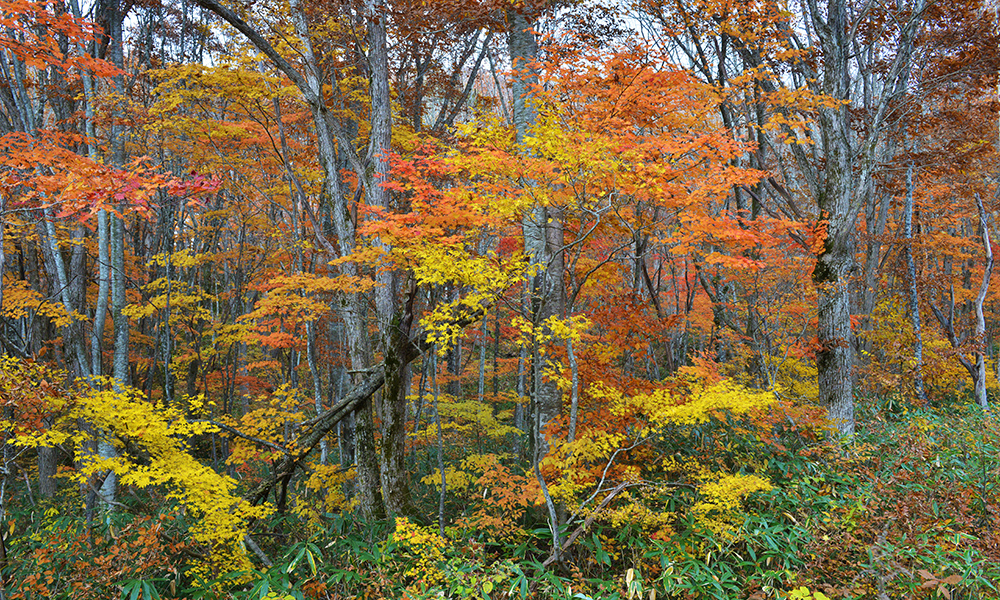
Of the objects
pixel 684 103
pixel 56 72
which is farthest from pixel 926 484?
pixel 56 72

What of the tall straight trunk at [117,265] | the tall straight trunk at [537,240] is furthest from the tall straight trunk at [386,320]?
the tall straight trunk at [117,265]

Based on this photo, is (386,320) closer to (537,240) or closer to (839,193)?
(537,240)

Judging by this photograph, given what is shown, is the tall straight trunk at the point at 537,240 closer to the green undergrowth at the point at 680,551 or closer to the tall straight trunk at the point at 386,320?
the green undergrowth at the point at 680,551

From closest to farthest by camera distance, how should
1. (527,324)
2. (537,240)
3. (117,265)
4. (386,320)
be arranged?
(527,324), (537,240), (386,320), (117,265)

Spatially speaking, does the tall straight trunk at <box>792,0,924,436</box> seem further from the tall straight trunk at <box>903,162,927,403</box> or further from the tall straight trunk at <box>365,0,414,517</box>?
the tall straight trunk at <box>365,0,414,517</box>

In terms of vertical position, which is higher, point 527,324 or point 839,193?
point 839,193

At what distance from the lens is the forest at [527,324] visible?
4500 millimetres

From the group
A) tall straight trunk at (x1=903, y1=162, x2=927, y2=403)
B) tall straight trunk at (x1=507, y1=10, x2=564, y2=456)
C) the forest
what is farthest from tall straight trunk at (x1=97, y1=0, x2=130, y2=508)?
tall straight trunk at (x1=903, y1=162, x2=927, y2=403)

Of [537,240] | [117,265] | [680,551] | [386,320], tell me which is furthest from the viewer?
[117,265]

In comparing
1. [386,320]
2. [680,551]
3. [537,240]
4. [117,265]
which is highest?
[537,240]

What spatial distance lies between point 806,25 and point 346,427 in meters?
10.8

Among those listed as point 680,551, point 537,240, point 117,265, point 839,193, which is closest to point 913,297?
point 839,193

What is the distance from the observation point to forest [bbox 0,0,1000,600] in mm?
4500

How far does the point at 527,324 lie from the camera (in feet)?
15.6
